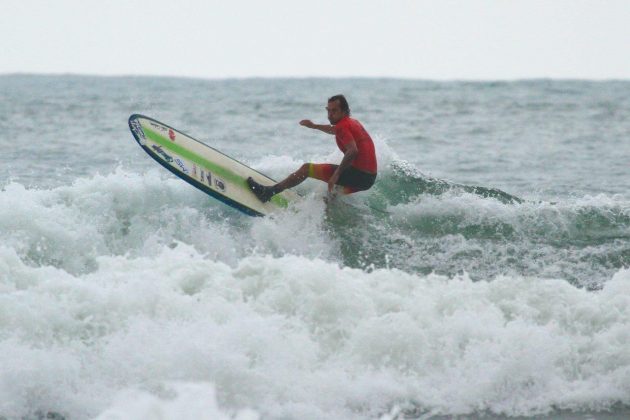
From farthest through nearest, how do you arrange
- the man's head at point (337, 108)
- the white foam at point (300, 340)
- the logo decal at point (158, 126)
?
1. the logo decal at point (158, 126)
2. the man's head at point (337, 108)
3. the white foam at point (300, 340)

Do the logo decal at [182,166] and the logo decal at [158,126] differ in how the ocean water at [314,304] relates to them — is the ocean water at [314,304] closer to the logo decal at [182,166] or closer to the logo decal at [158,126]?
the logo decal at [182,166]

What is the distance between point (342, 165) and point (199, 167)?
1.44 metres

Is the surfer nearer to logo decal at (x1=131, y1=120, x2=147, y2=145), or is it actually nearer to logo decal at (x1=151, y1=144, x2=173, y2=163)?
logo decal at (x1=151, y1=144, x2=173, y2=163)

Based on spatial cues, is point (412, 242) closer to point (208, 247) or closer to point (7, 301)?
point (208, 247)

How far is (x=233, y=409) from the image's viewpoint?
5852 millimetres

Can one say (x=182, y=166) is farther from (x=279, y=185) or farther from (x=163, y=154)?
(x=279, y=185)

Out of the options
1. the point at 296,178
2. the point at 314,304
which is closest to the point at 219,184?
the point at 296,178

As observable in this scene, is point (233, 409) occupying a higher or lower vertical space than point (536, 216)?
lower

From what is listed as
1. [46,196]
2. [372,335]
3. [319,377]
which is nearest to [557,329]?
[372,335]

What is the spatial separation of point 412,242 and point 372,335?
288cm

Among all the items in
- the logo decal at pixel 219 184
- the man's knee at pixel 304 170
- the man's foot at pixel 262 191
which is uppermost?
the man's knee at pixel 304 170

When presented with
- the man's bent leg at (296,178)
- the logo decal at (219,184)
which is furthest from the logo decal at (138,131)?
the man's bent leg at (296,178)

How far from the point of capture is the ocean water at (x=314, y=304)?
19.7 feet

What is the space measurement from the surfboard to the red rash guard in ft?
2.54
